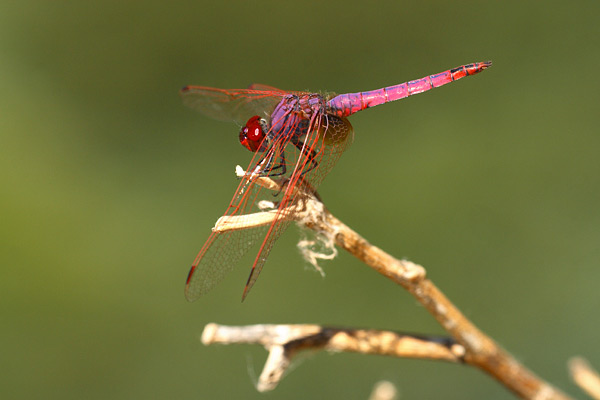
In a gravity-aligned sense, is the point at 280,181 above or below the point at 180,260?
above

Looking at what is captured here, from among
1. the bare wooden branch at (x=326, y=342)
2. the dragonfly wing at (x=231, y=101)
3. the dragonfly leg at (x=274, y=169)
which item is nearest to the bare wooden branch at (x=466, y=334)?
the bare wooden branch at (x=326, y=342)

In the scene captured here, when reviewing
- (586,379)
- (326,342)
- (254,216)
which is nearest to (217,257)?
(254,216)

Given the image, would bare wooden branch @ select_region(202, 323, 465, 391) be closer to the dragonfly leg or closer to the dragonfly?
the dragonfly

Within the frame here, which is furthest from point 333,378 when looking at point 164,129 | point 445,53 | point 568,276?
point 445,53

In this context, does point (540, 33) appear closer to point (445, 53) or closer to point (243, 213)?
point (445, 53)

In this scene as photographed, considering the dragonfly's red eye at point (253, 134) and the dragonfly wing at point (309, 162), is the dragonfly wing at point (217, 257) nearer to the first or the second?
the dragonfly wing at point (309, 162)

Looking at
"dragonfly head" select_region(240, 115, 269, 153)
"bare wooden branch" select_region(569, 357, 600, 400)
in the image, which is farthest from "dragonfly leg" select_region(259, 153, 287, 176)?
"bare wooden branch" select_region(569, 357, 600, 400)

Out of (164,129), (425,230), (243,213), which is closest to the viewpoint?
(243,213)
